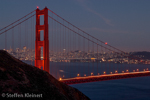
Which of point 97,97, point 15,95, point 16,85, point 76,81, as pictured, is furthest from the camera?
point 97,97

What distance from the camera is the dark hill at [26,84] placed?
23.4 ft

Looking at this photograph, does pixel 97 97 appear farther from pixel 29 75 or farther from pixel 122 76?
pixel 29 75

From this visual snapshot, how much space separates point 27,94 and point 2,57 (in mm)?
2916

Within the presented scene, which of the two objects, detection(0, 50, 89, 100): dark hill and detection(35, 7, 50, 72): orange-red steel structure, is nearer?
detection(0, 50, 89, 100): dark hill

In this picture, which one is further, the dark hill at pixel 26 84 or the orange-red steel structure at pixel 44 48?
the orange-red steel structure at pixel 44 48

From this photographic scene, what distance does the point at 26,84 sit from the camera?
310 inches

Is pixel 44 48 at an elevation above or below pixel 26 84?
above

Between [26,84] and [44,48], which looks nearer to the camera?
[26,84]

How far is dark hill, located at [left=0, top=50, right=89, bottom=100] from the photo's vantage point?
7121 mm

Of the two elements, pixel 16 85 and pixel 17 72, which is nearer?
pixel 16 85

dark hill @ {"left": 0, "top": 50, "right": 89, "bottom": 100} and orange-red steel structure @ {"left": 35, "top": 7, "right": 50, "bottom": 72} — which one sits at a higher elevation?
orange-red steel structure @ {"left": 35, "top": 7, "right": 50, "bottom": 72}

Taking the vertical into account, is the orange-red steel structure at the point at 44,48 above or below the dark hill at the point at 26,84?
above

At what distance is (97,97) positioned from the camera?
38906 mm

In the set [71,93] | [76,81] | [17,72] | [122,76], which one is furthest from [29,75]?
[122,76]
